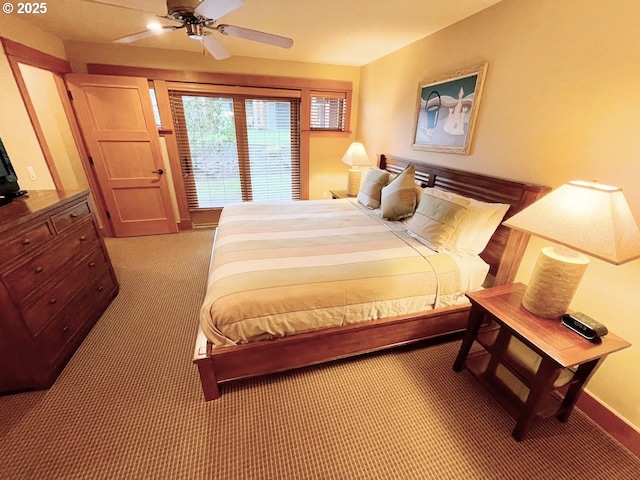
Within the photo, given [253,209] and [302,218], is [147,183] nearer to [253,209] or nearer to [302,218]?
[253,209]

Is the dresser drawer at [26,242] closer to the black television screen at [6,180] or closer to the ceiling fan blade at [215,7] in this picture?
the black television screen at [6,180]

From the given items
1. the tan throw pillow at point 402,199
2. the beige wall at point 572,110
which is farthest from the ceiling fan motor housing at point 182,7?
the beige wall at point 572,110

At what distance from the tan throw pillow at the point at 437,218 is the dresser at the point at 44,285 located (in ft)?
8.34

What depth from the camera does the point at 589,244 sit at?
1.08m

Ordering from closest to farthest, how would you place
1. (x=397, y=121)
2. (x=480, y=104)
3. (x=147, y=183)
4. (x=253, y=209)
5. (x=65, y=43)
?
(x=480, y=104), (x=253, y=209), (x=65, y=43), (x=397, y=121), (x=147, y=183)

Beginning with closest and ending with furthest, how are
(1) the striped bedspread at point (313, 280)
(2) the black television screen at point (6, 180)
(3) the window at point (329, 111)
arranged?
(1) the striped bedspread at point (313, 280) < (2) the black television screen at point (6, 180) < (3) the window at point (329, 111)

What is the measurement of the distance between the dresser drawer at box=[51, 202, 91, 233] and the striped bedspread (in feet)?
3.32

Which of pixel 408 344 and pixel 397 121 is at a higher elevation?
pixel 397 121

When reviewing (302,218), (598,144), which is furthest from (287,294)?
(598,144)

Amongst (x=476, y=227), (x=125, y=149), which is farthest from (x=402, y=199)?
(x=125, y=149)

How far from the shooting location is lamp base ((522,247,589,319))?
1249mm

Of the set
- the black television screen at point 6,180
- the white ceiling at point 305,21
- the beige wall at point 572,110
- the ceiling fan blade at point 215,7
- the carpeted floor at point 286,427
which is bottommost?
the carpeted floor at point 286,427

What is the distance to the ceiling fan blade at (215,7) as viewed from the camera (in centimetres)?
133

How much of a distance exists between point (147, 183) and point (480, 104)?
3954mm
